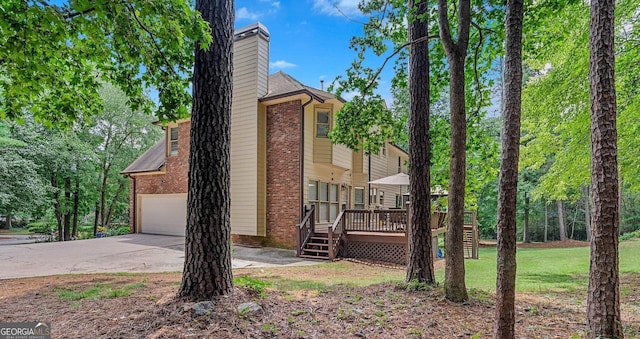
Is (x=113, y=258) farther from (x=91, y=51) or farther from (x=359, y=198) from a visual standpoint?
(x=359, y=198)

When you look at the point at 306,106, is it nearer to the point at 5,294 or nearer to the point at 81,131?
the point at 5,294

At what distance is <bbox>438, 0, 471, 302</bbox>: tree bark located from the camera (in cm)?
457

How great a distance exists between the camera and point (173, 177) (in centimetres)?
1577

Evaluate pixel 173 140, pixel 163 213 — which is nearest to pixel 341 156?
pixel 173 140

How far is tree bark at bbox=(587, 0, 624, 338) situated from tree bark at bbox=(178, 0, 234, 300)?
394cm

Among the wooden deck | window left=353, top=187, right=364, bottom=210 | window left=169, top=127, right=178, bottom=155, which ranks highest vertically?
window left=169, top=127, right=178, bottom=155

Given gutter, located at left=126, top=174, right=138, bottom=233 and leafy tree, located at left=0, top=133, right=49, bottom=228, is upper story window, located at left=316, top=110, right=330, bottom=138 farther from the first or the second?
leafy tree, located at left=0, top=133, right=49, bottom=228

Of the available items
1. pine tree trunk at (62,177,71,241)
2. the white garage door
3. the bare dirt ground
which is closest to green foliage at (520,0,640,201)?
the bare dirt ground

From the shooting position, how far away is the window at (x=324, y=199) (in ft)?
44.0

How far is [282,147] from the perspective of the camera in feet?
42.3

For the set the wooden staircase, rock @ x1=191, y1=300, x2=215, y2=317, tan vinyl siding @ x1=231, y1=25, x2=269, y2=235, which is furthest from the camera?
tan vinyl siding @ x1=231, y1=25, x2=269, y2=235

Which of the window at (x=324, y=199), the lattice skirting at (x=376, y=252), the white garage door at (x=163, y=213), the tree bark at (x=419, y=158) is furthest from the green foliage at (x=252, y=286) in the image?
the white garage door at (x=163, y=213)

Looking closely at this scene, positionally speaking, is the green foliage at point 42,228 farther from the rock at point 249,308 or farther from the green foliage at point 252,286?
the rock at point 249,308

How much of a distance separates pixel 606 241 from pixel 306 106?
10.7m
